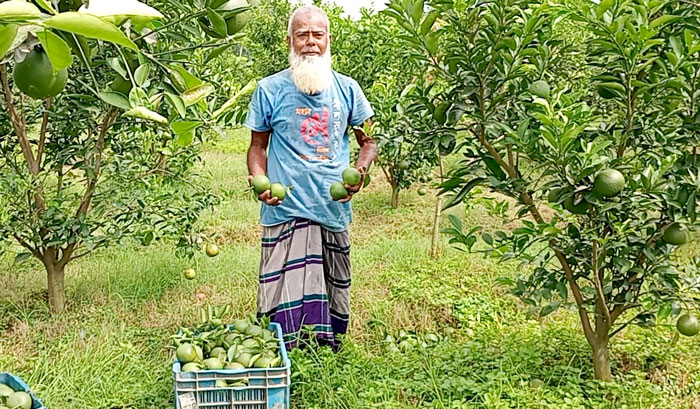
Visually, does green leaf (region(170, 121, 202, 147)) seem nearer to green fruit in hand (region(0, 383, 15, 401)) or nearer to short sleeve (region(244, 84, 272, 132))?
green fruit in hand (region(0, 383, 15, 401))

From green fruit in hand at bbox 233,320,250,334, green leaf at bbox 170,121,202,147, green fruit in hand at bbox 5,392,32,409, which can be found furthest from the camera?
green fruit in hand at bbox 233,320,250,334

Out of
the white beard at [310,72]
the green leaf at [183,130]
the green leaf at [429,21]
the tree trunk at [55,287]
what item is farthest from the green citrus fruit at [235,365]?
the green leaf at [183,130]

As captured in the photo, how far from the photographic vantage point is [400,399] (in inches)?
108

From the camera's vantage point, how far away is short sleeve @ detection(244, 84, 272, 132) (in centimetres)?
308

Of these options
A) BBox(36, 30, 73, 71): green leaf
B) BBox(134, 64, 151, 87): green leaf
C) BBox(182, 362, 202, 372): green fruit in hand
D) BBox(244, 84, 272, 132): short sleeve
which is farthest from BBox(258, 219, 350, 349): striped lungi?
BBox(36, 30, 73, 71): green leaf

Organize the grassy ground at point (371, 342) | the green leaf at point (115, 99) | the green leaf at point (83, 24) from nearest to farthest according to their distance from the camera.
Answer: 1. the green leaf at point (83, 24)
2. the green leaf at point (115, 99)
3. the grassy ground at point (371, 342)

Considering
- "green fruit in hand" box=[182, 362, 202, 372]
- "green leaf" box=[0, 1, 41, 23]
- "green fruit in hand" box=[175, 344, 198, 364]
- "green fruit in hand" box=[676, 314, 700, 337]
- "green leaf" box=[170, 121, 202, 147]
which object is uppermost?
"green leaf" box=[0, 1, 41, 23]

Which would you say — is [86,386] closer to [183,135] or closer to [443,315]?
[443,315]

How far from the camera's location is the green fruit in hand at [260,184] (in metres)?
2.88

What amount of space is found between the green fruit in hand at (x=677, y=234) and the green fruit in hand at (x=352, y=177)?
1181mm

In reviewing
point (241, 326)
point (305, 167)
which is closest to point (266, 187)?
point (305, 167)

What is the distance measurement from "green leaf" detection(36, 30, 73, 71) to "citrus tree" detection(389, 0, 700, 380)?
1779 millimetres

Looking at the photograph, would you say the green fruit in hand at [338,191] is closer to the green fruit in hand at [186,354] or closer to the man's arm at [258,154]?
the man's arm at [258,154]

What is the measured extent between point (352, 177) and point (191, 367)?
0.99m
